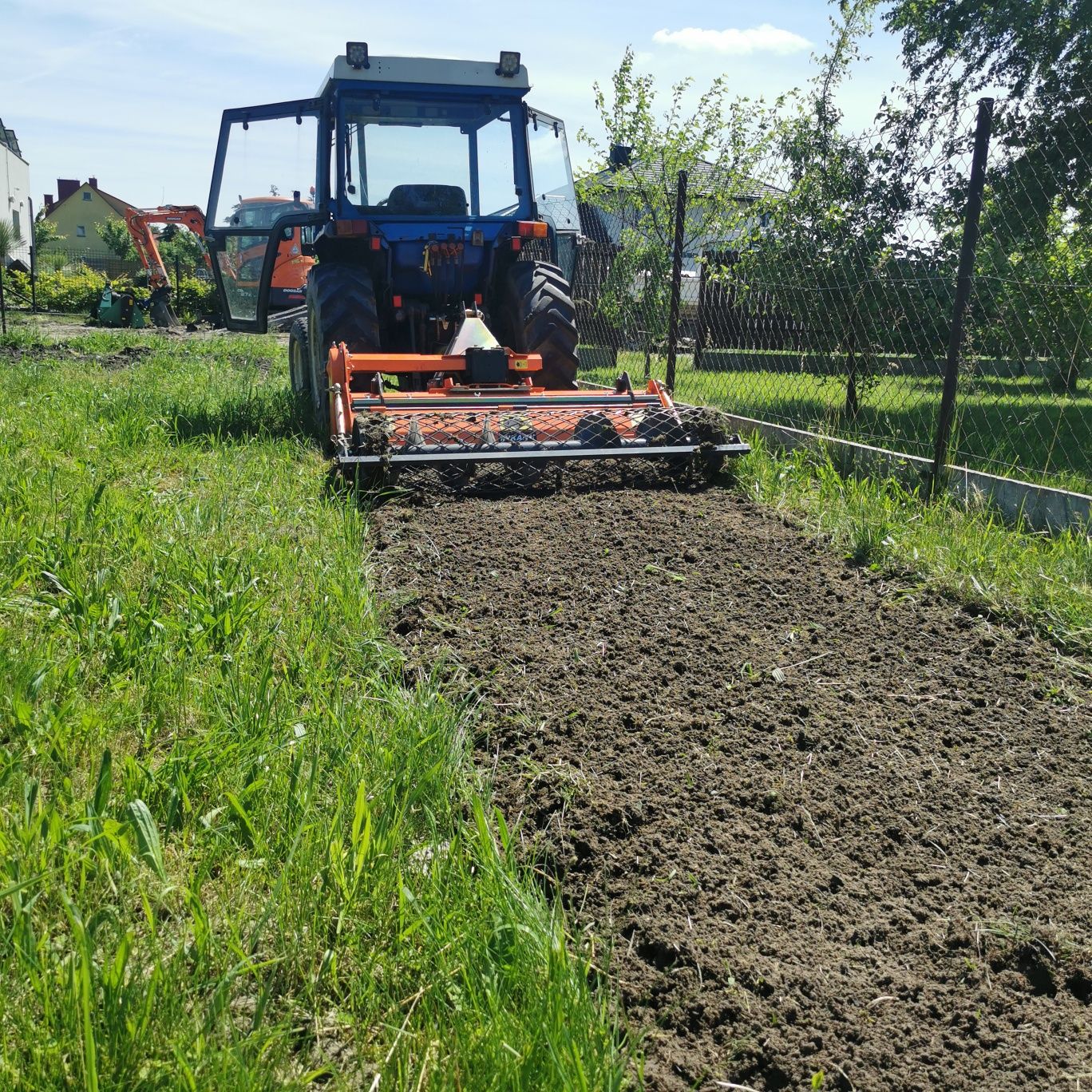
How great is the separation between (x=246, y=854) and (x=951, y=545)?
3.13 metres

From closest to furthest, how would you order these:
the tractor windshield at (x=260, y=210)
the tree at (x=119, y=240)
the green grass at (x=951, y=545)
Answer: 1. the green grass at (x=951, y=545)
2. the tractor windshield at (x=260, y=210)
3. the tree at (x=119, y=240)

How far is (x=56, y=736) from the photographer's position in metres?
2.31

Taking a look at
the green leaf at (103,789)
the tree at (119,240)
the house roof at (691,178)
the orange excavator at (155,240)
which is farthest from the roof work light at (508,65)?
the tree at (119,240)

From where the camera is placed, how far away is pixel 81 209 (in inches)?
2611

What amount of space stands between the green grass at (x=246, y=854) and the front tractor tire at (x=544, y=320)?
3.26 meters

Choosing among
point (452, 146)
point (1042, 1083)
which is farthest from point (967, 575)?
point (452, 146)

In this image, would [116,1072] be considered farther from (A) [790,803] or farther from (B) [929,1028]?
(A) [790,803]

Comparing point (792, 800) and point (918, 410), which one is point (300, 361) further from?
point (792, 800)

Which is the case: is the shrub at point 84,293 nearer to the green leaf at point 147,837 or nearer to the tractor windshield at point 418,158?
the tractor windshield at point 418,158

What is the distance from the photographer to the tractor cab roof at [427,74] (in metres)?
6.47

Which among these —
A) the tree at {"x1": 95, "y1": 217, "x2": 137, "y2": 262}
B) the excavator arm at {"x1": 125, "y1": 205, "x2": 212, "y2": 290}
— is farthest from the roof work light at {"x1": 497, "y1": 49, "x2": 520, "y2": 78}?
the tree at {"x1": 95, "y1": 217, "x2": 137, "y2": 262}

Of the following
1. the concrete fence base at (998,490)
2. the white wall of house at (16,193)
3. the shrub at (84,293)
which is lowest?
the concrete fence base at (998,490)

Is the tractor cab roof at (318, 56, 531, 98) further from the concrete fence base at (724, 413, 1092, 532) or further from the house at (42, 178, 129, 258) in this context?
the house at (42, 178, 129, 258)

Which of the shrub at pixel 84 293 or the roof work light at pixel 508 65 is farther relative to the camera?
the shrub at pixel 84 293
